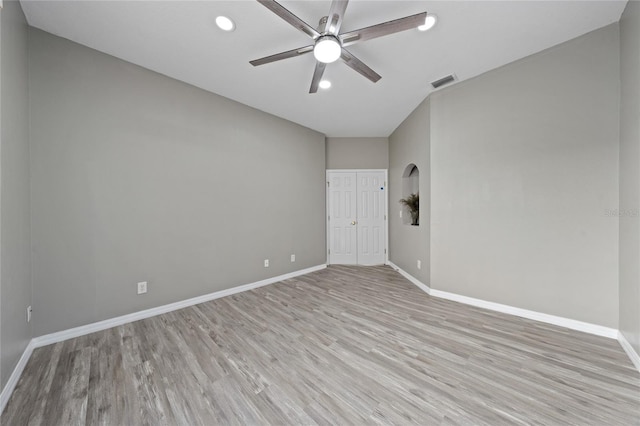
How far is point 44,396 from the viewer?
157 centimetres

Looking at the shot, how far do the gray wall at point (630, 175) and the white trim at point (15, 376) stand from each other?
15.0ft

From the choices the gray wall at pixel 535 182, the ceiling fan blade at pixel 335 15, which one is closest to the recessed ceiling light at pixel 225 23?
the ceiling fan blade at pixel 335 15

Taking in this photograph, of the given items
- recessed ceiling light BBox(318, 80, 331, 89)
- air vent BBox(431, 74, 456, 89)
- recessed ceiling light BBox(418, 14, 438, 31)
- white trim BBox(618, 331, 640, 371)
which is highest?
air vent BBox(431, 74, 456, 89)

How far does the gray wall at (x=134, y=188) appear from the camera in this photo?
7.27ft

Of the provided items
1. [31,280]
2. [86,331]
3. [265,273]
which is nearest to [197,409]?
[86,331]

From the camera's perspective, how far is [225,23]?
208 cm

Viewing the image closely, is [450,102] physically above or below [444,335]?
above

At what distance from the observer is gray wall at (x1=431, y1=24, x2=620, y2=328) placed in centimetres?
226

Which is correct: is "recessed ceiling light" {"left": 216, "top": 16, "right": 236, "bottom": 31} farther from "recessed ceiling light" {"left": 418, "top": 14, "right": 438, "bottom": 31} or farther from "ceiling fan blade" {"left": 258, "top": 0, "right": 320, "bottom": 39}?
"recessed ceiling light" {"left": 418, "top": 14, "right": 438, "bottom": 31}

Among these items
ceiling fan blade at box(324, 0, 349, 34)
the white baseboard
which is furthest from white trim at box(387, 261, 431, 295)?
ceiling fan blade at box(324, 0, 349, 34)

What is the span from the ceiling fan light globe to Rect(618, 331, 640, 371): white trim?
3.40m

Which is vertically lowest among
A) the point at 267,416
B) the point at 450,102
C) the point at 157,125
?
the point at 267,416

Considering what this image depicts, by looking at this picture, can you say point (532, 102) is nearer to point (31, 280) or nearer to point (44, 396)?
point (44, 396)

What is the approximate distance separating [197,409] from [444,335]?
2177 mm
